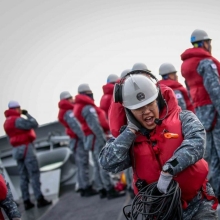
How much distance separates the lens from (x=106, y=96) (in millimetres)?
7078

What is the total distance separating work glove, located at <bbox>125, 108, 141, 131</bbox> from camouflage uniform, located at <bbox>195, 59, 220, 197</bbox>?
2.47 metres

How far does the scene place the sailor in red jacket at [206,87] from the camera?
4785mm

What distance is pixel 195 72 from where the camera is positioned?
5.02 metres

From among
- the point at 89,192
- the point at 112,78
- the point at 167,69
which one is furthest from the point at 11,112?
the point at 167,69

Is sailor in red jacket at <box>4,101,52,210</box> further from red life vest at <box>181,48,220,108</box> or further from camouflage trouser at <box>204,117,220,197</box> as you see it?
camouflage trouser at <box>204,117,220,197</box>

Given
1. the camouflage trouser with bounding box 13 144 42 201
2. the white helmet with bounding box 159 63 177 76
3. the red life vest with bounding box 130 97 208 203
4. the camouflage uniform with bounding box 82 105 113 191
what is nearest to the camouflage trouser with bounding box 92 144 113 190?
the camouflage uniform with bounding box 82 105 113 191

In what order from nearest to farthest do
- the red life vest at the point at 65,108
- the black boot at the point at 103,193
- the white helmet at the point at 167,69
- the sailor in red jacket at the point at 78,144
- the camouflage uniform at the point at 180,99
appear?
1. the camouflage uniform at the point at 180,99
2. the white helmet at the point at 167,69
3. the black boot at the point at 103,193
4. the sailor in red jacket at the point at 78,144
5. the red life vest at the point at 65,108

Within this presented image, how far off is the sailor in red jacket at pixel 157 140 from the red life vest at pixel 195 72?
8.08 feet

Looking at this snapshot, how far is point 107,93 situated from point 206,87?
2619 millimetres

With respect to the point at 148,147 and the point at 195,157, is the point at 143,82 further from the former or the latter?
the point at 195,157

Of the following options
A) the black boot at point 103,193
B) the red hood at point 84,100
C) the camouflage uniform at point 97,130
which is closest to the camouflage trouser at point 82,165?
the black boot at point 103,193

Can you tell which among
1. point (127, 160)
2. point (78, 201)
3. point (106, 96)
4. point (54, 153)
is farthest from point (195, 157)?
point (54, 153)

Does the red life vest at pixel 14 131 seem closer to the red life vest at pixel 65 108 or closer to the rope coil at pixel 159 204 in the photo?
the red life vest at pixel 65 108

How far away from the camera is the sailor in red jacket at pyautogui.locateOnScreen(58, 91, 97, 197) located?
8.05 m
